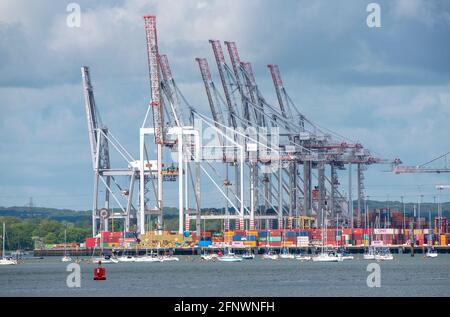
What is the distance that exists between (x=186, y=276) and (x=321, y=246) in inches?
3073

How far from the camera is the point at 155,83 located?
18575cm

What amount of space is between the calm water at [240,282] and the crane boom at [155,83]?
4741 cm

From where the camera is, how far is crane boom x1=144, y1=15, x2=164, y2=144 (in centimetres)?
18212

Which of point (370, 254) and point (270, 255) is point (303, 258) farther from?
point (270, 255)

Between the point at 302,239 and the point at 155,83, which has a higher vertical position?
the point at 155,83

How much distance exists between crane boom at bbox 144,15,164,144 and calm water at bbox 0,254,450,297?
47.4 meters

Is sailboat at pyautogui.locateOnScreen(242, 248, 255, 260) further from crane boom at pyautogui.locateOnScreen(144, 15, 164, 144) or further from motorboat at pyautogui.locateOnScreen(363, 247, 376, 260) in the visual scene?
crane boom at pyautogui.locateOnScreen(144, 15, 164, 144)

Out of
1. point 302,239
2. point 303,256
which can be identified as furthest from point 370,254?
point 302,239

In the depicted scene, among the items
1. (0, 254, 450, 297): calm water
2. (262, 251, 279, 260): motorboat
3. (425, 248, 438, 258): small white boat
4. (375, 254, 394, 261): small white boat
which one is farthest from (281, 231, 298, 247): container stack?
(0, 254, 450, 297): calm water

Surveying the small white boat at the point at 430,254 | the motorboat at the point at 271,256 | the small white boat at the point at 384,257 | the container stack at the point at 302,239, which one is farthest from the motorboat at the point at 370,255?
the container stack at the point at 302,239

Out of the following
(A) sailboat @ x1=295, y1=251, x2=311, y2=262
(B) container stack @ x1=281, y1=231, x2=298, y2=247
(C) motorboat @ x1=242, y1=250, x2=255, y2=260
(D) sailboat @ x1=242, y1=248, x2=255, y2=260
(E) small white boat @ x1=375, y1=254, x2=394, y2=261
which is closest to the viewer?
(E) small white boat @ x1=375, y1=254, x2=394, y2=261

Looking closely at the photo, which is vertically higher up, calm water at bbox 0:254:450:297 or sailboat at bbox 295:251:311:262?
sailboat at bbox 295:251:311:262

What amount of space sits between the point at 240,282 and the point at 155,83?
3207 inches
